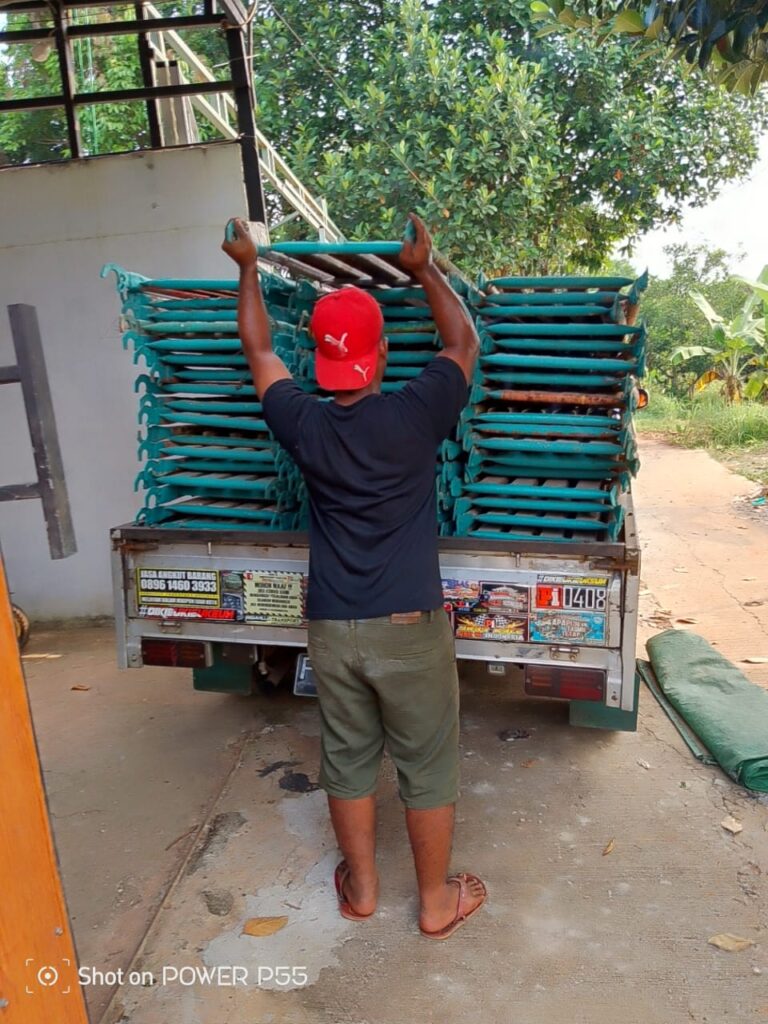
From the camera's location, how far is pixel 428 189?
8.45m

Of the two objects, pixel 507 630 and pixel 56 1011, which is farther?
pixel 507 630

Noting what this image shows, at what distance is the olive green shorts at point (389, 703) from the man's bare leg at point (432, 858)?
46mm

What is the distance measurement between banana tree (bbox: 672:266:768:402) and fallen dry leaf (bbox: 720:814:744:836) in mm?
12898

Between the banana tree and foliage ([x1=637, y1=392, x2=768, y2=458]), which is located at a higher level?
the banana tree

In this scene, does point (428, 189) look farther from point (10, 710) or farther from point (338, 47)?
point (10, 710)

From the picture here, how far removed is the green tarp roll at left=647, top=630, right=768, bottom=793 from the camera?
3469mm

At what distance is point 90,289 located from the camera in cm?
563

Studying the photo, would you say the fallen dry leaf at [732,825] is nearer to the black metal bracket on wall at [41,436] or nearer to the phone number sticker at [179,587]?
the phone number sticker at [179,587]

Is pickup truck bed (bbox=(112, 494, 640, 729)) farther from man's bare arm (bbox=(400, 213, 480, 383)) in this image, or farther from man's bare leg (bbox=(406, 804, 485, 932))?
man's bare arm (bbox=(400, 213, 480, 383))

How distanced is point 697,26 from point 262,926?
3.49 metres

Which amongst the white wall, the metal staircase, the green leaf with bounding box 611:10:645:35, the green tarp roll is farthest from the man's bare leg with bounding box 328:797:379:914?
the metal staircase

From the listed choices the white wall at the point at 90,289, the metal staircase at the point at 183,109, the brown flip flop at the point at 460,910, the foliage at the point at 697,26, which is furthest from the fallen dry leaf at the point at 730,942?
the metal staircase at the point at 183,109

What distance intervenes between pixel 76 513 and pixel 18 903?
4587mm

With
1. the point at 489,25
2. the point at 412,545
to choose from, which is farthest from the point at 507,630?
the point at 489,25
